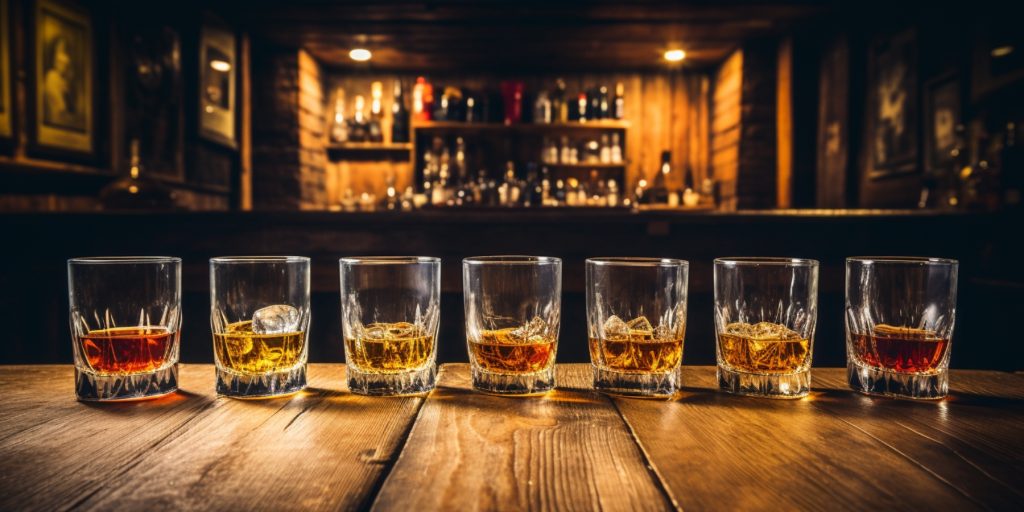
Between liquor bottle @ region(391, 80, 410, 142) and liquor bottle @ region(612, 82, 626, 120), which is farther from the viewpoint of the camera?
liquor bottle @ region(391, 80, 410, 142)

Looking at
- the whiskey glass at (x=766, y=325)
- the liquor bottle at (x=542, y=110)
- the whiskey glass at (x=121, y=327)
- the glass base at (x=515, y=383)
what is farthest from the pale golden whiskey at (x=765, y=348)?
the liquor bottle at (x=542, y=110)

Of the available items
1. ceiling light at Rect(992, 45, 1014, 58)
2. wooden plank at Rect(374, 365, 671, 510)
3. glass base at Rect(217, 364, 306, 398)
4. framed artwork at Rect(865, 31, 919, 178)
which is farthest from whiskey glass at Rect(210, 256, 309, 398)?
framed artwork at Rect(865, 31, 919, 178)

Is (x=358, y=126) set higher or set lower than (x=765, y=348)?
higher

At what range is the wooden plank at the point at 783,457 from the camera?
45cm

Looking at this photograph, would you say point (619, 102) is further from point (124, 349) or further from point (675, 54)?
point (124, 349)

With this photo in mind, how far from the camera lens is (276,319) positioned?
0.74m

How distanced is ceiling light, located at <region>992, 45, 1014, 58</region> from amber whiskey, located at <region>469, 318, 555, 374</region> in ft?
10.9

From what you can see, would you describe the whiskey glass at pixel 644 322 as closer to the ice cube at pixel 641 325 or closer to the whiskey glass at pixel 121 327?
the ice cube at pixel 641 325

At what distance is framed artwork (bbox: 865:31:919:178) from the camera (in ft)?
12.6

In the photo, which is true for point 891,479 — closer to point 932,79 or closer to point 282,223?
point 282,223

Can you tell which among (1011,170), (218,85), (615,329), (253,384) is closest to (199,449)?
(253,384)

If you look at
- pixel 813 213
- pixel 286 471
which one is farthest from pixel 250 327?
pixel 813 213

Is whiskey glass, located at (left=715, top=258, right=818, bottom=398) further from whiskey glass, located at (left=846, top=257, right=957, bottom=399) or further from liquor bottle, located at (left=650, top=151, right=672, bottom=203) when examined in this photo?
liquor bottle, located at (left=650, top=151, right=672, bottom=203)

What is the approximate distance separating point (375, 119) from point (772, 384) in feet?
16.7
